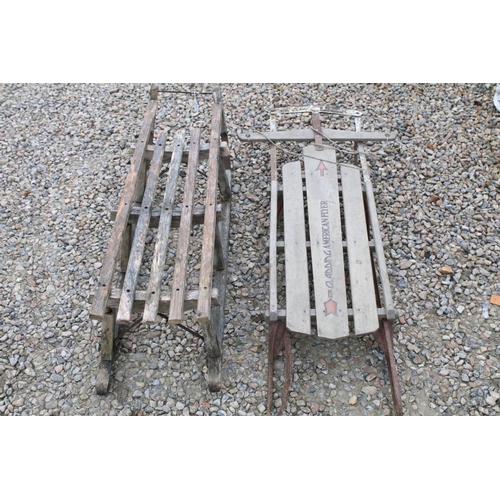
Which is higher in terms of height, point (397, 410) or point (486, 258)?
point (486, 258)

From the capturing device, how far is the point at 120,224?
133 inches

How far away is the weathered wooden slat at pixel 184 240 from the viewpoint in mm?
2924

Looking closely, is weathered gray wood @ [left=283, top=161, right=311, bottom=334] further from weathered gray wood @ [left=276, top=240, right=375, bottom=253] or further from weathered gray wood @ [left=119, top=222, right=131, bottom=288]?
weathered gray wood @ [left=119, top=222, right=131, bottom=288]

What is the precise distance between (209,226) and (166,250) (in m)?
0.33

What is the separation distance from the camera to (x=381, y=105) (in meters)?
5.42

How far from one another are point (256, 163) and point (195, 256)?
127cm

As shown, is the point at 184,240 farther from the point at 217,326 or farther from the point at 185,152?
the point at 185,152

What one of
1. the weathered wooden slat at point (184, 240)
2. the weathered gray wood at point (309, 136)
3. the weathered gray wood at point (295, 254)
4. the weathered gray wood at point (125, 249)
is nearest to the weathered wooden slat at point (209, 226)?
the weathered wooden slat at point (184, 240)

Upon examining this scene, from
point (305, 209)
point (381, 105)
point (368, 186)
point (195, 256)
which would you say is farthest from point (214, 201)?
point (381, 105)

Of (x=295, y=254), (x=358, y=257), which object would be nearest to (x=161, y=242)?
(x=295, y=254)

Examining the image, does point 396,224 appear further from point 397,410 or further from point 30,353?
point 30,353

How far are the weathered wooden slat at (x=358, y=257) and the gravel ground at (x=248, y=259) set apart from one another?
332 millimetres

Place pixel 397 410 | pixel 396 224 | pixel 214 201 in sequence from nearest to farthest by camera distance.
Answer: pixel 397 410, pixel 214 201, pixel 396 224

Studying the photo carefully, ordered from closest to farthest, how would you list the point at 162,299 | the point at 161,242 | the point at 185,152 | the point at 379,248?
the point at 162,299
the point at 161,242
the point at 379,248
the point at 185,152
